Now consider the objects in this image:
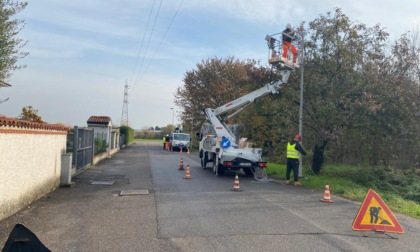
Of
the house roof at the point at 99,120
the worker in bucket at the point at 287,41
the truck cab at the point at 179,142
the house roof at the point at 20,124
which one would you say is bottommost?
the truck cab at the point at 179,142

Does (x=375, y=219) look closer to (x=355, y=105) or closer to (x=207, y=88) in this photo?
(x=355, y=105)

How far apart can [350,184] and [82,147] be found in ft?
39.8

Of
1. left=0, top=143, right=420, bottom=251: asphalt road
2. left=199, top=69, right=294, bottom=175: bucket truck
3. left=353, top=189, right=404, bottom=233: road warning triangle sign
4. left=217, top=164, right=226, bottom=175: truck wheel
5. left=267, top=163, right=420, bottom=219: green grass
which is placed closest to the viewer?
left=0, top=143, right=420, bottom=251: asphalt road

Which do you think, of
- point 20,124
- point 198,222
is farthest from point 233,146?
point 20,124

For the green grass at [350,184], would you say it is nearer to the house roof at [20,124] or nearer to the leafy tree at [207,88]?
the house roof at [20,124]

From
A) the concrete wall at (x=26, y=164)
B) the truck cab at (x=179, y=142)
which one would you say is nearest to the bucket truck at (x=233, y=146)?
the concrete wall at (x=26, y=164)

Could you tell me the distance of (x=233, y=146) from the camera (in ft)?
59.2

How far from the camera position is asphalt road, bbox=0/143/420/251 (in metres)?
6.49

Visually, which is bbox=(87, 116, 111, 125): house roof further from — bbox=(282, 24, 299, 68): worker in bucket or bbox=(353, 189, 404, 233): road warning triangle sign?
bbox=(353, 189, 404, 233): road warning triangle sign

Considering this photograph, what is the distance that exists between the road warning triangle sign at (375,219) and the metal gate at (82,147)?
12.3 m

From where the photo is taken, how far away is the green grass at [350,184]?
38.1ft

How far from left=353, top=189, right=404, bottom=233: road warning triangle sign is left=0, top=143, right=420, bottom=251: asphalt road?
131mm

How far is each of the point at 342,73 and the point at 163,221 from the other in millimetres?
12323

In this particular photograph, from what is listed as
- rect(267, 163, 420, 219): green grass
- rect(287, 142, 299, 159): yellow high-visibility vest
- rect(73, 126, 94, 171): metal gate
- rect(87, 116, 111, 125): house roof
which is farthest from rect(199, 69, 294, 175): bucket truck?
rect(87, 116, 111, 125): house roof
